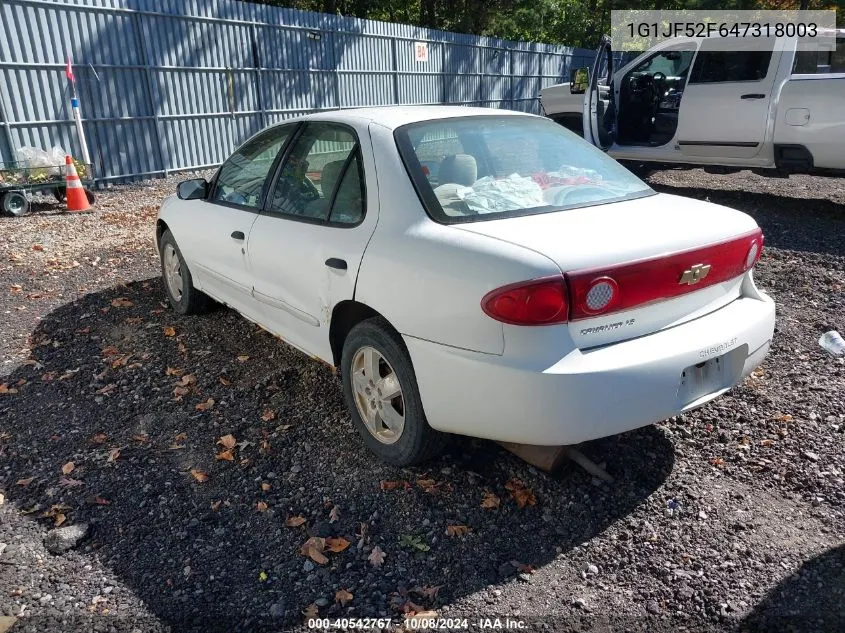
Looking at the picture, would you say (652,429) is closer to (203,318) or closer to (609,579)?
(609,579)

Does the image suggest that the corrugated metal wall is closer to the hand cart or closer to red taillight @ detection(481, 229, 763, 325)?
the hand cart

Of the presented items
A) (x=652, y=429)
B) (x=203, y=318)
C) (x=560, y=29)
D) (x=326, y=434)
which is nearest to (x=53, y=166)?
(x=203, y=318)

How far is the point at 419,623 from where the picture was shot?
2.37m

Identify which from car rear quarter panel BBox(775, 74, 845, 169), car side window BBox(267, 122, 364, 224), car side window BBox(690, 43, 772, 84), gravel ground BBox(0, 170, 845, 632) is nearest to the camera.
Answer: gravel ground BBox(0, 170, 845, 632)

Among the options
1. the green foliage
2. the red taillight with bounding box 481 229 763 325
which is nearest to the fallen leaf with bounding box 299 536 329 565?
the red taillight with bounding box 481 229 763 325

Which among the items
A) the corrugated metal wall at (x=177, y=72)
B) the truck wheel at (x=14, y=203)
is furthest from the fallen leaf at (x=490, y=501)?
the corrugated metal wall at (x=177, y=72)

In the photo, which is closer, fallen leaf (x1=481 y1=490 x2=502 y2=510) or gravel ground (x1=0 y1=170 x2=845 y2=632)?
gravel ground (x1=0 y1=170 x2=845 y2=632)

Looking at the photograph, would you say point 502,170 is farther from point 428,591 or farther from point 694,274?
point 428,591

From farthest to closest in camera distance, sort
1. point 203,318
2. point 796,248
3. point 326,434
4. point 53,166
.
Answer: point 53,166 < point 796,248 < point 203,318 < point 326,434

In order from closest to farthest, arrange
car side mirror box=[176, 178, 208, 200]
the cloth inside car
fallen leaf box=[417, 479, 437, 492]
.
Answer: fallen leaf box=[417, 479, 437, 492] → the cloth inside car → car side mirror box=[176, 178, 208, 200]

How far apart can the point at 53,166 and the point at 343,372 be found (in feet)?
26.3

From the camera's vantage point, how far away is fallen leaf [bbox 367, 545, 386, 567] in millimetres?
2654

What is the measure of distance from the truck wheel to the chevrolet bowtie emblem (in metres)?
8.89

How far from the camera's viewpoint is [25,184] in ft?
29.3
